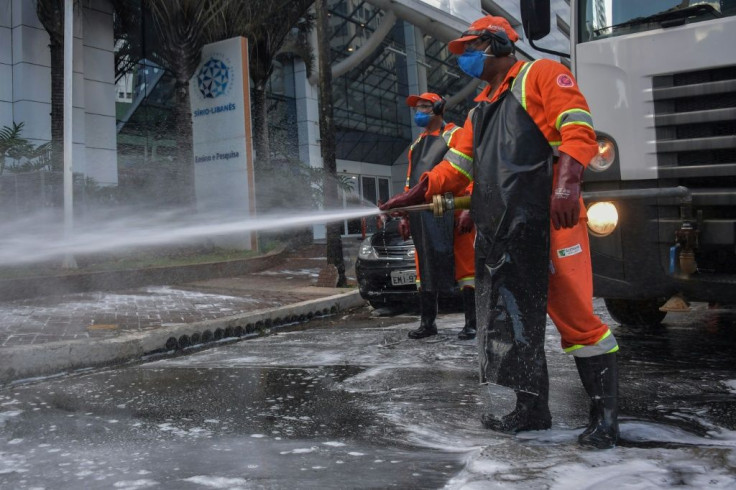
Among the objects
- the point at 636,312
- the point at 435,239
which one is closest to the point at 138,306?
A: the point at 435,239

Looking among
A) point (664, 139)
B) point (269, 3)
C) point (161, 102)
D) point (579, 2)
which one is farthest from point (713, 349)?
point (161, 102)

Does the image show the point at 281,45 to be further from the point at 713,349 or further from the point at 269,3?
the point at 713,349

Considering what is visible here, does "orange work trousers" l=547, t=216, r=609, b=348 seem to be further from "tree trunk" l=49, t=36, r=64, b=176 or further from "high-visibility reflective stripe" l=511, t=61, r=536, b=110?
"tree trunk" l=49, t=36, r=64, b=176

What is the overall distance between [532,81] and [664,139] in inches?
61.1

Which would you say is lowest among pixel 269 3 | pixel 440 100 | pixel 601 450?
pixel 601 450

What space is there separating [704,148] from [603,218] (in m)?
0.67

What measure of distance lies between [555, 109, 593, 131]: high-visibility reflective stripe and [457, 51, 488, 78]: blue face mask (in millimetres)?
537

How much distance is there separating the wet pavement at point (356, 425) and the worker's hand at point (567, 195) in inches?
37.0

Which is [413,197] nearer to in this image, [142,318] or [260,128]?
[142,318]

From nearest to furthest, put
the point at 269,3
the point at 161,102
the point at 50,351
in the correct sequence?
1. the point at 50,351
2. the point at 269,3
3. the point at 161,102

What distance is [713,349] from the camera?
5129mm

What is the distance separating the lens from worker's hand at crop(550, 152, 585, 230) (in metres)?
2.88

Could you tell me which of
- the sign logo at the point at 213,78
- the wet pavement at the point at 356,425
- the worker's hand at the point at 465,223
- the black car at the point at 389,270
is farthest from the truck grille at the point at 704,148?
the sign logo at the point at 213,78

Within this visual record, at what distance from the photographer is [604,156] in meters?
4.34
